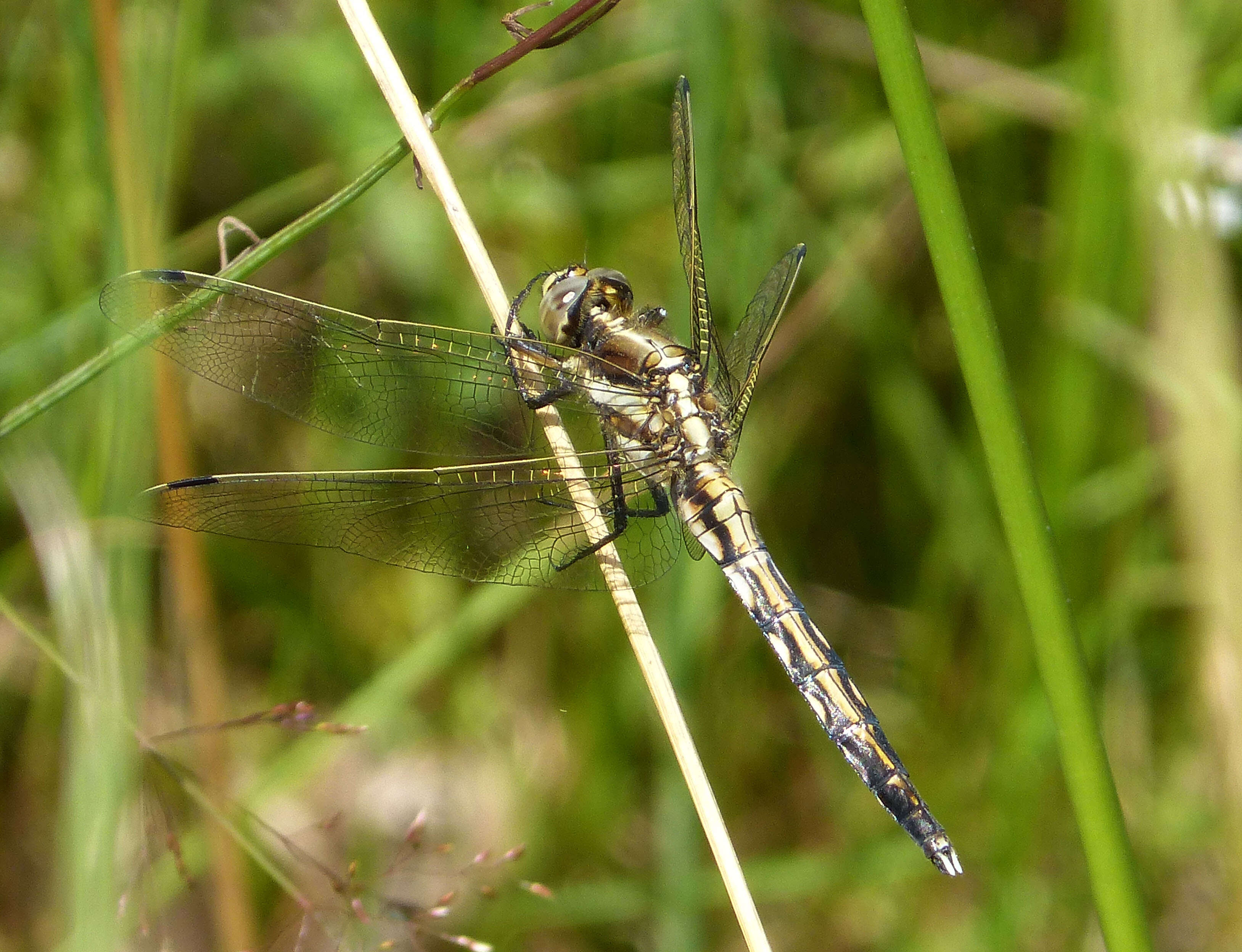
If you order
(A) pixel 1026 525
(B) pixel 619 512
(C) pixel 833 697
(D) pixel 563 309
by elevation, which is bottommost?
(A) pixel 1026 525

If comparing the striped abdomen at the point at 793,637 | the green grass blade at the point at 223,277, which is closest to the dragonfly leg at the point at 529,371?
the striped abdomen at the point at 793,637

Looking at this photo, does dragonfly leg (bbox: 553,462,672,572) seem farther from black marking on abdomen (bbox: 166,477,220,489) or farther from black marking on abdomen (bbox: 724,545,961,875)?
black marking on abdomen (bbox: 166,477,220,489)

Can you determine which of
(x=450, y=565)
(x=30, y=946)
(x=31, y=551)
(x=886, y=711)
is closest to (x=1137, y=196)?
(x=886, y=711)

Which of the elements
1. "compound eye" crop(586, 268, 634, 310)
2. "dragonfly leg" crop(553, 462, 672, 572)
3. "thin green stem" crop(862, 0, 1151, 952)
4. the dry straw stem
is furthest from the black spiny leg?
"thin green stem" crop(862, 0, 1151, 952)

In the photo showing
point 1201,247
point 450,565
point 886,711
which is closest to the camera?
point 450,565

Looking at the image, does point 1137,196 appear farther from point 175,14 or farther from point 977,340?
point 175,14

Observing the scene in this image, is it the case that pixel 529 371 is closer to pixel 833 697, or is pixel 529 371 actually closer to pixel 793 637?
pixel 793 637

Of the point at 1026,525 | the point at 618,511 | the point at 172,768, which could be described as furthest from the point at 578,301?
the point at 1026,525
